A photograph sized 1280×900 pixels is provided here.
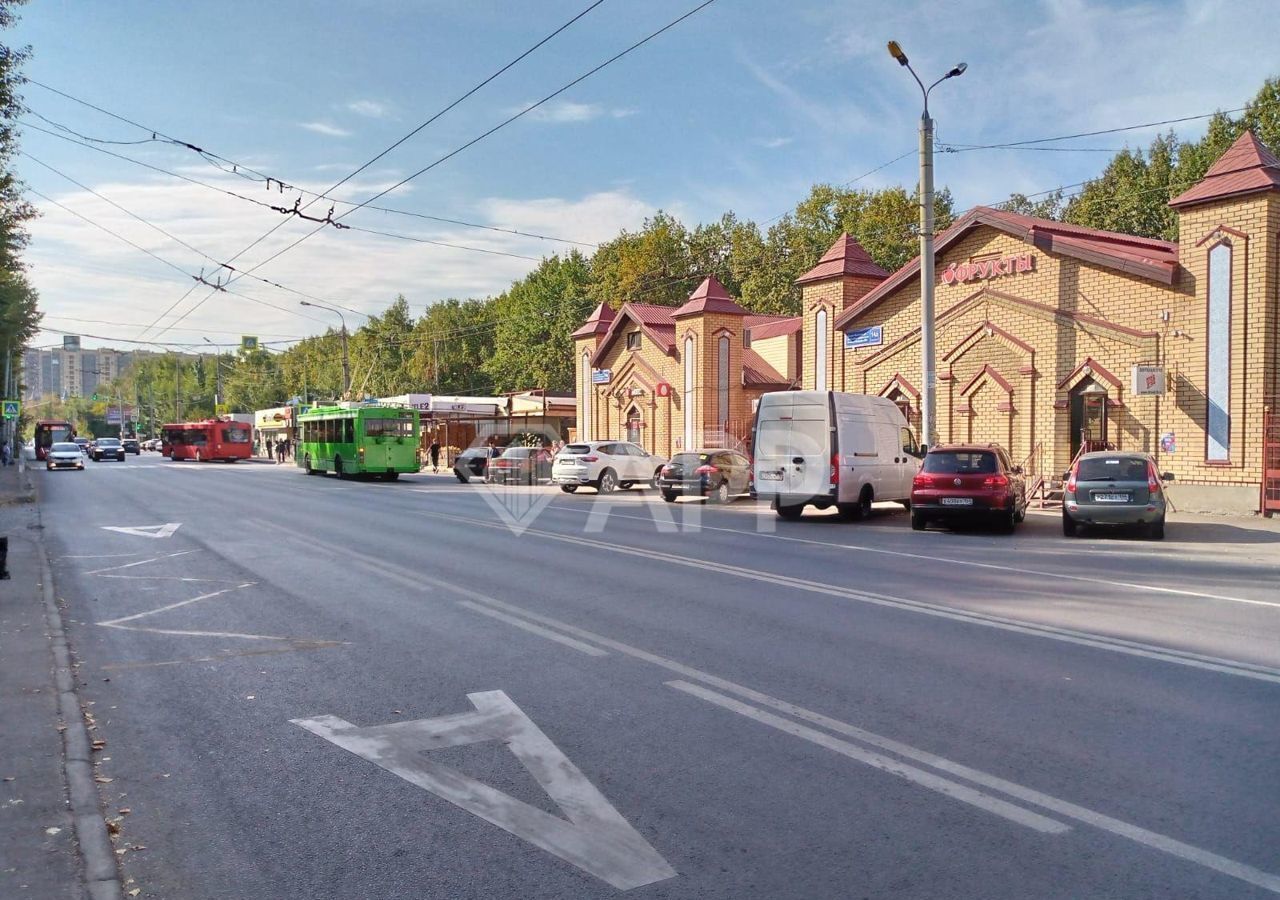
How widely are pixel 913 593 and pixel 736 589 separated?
184 cm

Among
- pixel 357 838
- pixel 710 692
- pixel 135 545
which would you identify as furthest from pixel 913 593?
pixel 135 545

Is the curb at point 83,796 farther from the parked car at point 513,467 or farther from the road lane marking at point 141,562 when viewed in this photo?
the parked car at point 513,467

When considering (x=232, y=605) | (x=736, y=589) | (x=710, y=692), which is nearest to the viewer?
(x=710, y=692)

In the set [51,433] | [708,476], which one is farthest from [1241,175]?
[51,433]

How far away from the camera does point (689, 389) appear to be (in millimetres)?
36500

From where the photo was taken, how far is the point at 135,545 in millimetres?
14672

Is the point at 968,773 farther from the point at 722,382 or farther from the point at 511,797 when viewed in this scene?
the point at 722,382

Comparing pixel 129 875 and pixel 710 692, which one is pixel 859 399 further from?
pixel 129 875

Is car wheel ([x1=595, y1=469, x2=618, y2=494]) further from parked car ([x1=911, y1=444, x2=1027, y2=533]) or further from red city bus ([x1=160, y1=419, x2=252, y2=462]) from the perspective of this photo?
red city bus ([x1=160, y1=419, x2=252, y2=462])

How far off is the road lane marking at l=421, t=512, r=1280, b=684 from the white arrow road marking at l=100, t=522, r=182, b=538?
7.96 metres

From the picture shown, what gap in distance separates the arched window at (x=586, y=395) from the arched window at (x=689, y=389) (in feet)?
26.2

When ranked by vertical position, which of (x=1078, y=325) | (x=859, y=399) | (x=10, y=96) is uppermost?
(x=10, y=96)

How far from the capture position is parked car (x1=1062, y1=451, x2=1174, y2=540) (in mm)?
15523

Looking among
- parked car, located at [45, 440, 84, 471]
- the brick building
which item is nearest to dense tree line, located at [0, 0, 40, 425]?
parked car, located at [45, 440, 84, 471]
